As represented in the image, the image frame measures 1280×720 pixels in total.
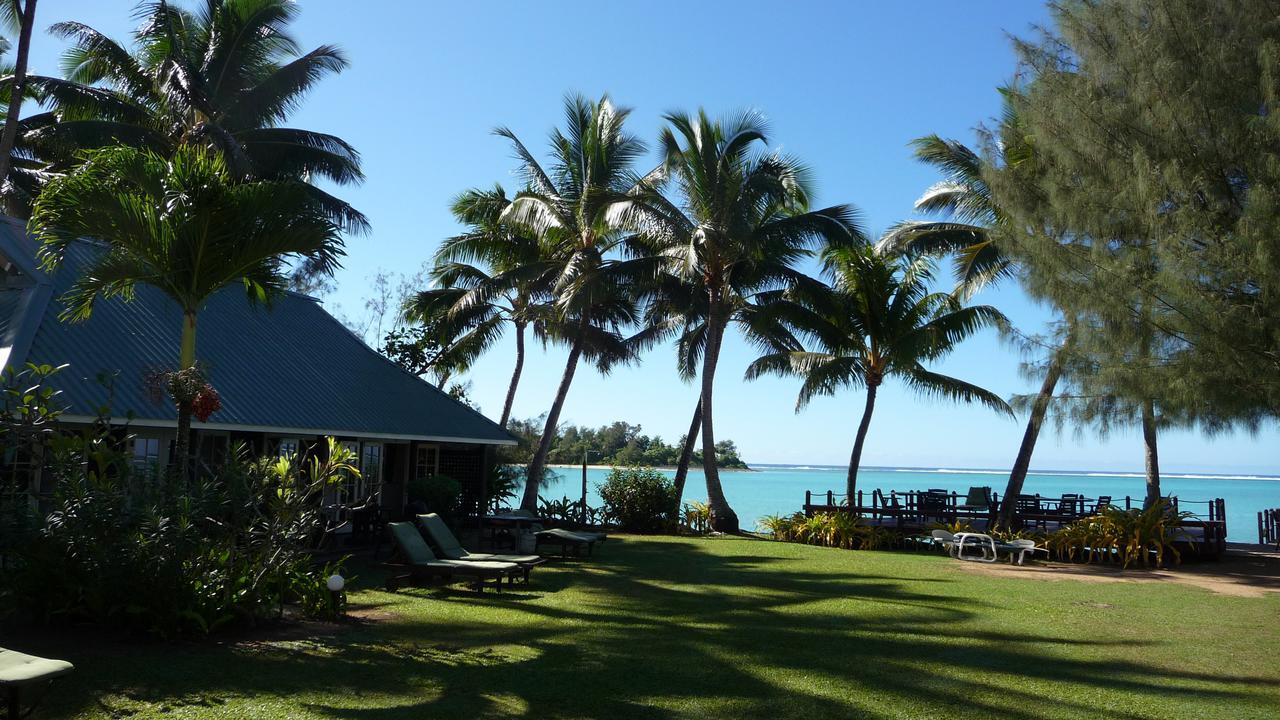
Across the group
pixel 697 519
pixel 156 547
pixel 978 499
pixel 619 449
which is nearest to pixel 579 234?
pixel 697 519

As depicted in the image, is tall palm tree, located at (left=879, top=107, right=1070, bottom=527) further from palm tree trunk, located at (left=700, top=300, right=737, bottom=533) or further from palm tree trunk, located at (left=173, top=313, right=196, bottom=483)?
palm tree trunk, located at (left=173, top=313, right=196, bottom=483)

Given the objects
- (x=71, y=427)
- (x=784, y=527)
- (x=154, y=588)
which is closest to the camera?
(x=154, y=588)

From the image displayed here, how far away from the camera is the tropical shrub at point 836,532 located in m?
19.1

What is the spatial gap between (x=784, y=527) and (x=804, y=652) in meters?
12.8

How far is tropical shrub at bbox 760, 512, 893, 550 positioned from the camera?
62.5 feet

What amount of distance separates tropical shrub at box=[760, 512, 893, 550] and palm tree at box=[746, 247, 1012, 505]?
54.9 inches

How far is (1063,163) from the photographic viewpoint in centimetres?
1055

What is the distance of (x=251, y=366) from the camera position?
15.4 metres

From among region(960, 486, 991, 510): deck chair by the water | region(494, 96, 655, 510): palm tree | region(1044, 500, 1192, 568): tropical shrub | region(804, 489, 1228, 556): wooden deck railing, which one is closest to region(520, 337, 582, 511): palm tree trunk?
region(494, 96, 655, 510): palm tree

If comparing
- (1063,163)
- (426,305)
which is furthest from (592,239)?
(1063,163)

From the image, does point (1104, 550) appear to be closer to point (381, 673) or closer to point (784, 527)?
point (784, 527)

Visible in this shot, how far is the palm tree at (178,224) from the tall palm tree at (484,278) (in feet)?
42.8

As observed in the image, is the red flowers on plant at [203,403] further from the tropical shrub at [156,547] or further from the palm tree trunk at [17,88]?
the palm tree trunk at [17,88]

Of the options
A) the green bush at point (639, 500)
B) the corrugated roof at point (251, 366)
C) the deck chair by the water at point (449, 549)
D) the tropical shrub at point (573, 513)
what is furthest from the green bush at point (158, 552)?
the tropical shrub at point (573, 513)
